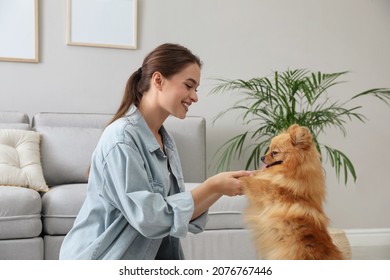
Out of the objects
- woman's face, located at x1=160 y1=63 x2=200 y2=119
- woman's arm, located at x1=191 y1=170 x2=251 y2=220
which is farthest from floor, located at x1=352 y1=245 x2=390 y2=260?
woman's face, located at x1=160 y1=63 x2=200 y2=119

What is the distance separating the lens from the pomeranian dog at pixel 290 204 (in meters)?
1.53

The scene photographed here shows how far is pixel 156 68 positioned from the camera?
150 centimetres

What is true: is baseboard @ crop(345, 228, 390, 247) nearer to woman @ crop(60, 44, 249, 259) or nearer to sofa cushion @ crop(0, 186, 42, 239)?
sofa cushion @ crop(0, 186, 42, 239)

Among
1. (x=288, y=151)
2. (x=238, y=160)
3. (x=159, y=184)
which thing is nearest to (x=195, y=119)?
(x=238, y=160)

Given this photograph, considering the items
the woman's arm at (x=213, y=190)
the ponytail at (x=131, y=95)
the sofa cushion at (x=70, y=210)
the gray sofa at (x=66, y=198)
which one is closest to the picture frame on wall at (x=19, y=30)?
the gray sofa at (x=66, y=198)

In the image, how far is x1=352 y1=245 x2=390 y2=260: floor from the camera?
3354 millimetres

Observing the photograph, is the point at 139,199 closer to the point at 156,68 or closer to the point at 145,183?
the point at 145,183

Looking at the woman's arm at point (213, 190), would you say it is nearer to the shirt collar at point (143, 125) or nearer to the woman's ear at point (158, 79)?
the shirt collar at point (143, 125)

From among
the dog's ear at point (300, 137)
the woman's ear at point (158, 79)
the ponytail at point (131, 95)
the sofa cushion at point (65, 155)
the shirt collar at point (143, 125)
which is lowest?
the sofa cushion at point (65, 155)

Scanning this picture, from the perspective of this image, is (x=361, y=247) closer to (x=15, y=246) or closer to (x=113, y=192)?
(x=15, y=246)

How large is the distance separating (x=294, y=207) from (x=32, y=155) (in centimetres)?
173

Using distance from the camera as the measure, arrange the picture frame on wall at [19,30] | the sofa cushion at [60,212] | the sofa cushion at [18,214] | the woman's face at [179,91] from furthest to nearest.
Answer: the picture frame on wall at [19,30], the sofa cushion at [60,212], the sofa cushion at [18,214], the woman's face at [179,91]

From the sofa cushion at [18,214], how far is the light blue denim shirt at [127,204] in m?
1.14

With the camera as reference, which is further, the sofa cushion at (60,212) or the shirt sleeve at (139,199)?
the sofa cushion at (60,212)
